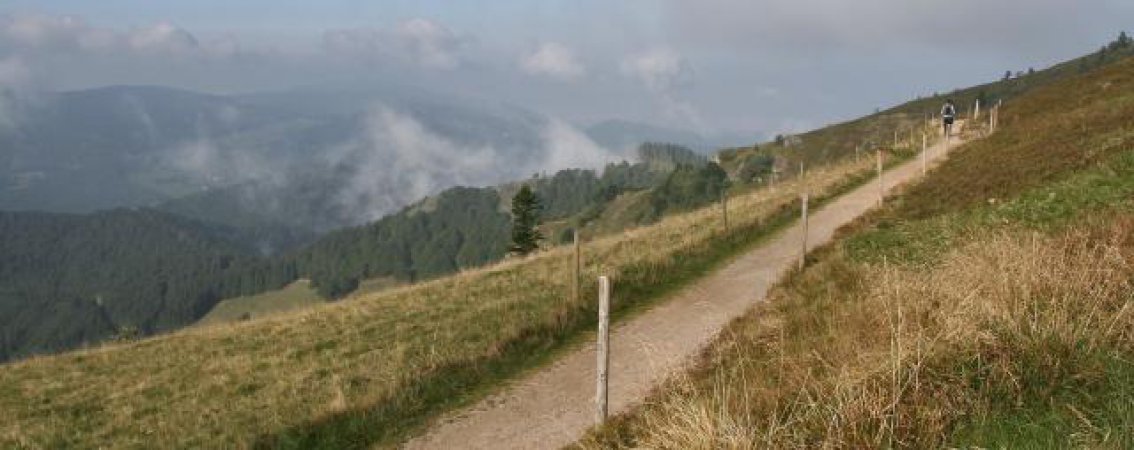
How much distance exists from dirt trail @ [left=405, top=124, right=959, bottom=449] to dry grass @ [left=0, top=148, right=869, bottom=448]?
3.44 feet

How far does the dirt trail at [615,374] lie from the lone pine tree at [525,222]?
6480 centimetres

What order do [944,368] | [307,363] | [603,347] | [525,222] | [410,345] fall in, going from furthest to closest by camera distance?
1. [525,222]
2. [307,363]
3. [410,345]
4. [603,347]
5. [944,368]

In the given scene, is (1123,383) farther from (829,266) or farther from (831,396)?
(829,266)

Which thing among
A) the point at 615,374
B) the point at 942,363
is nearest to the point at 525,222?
the point at 615,374

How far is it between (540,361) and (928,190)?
19129 mm

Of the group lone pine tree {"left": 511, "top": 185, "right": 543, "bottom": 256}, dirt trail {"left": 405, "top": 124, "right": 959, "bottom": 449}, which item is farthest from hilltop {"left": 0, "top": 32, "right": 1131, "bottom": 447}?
lone pine tree {"left": 511, "top": 185, "right": 543, "bottom": 256}

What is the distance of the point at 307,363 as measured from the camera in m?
22.4

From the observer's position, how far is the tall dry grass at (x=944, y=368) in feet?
21.9

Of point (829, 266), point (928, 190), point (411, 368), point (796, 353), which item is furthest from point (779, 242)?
point (796, 353)

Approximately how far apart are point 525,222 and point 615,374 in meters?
75.1

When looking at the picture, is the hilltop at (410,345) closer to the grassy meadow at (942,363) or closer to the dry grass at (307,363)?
the dry grass at (307,363)

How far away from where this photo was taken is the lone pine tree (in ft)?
288

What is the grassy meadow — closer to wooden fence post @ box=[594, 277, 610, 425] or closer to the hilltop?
the hilltop

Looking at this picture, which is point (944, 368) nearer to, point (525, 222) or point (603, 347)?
point (603, 347)
